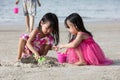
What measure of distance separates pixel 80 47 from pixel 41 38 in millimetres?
672

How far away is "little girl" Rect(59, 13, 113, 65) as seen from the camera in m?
6.68

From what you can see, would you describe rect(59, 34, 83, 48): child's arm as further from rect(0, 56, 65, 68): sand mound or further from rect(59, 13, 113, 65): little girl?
rect(0, 56, 65, 68): sand mound

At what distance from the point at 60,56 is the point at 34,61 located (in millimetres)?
438

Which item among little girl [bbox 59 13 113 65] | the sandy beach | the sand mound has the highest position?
little girl [bbox 59 13 113 65]

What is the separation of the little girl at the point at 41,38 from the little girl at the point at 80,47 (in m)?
0.25

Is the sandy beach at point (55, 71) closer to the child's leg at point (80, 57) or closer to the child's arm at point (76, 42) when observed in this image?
the child's leg at point (80, 57)

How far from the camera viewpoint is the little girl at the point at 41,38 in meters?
6.75

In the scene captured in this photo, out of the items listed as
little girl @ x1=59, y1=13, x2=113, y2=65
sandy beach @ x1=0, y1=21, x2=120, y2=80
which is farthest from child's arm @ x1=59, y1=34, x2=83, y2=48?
sandy beach @ x1=0, y1=21, x2=120, y2=80

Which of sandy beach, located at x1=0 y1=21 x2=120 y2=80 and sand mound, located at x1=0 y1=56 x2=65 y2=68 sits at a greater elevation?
sand mound, located at x1=0 y1=56 x2=65 y2=68

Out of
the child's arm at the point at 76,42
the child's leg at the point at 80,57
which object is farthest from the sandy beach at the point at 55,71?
the child's arm at the point at 76,42

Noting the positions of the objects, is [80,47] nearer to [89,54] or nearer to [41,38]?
[89,54]

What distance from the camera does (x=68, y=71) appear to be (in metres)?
6.03

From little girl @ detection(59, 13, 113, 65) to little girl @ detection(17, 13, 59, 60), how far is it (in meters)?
0.25

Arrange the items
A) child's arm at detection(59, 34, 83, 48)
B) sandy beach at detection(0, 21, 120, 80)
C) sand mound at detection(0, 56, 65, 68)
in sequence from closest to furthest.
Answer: sandy beach at detection(0, 21, 120, 80) < sand mound at detection(0, 56, 65, 68) < child's arm at detection(59, 34, 83, 48)
